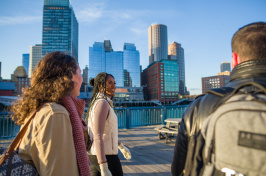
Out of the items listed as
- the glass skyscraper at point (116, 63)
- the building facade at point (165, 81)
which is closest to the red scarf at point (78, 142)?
Result: the building facade at point (165, 81)

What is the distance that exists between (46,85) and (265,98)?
1558 mm

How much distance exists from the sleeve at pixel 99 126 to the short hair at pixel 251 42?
1.56m

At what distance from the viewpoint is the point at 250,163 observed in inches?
31.6

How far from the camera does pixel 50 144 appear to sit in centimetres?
116

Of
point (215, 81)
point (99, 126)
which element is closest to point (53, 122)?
point (99, 126)

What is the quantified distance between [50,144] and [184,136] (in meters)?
0.99

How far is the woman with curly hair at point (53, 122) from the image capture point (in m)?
1.17

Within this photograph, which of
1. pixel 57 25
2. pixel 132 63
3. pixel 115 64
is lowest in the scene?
pixel 115 64

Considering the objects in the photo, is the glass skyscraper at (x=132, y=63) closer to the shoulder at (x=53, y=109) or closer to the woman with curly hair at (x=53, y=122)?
the woman with curly hair at (x=53, y=122)

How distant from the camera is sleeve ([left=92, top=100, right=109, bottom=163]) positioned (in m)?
1.87

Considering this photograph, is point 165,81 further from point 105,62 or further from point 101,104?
point 101,104

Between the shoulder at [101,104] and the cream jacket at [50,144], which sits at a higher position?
the shoulder at [101,104]

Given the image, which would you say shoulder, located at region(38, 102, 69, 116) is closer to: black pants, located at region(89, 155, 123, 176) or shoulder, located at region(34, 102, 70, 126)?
shoulder, located at region(34, 102, 70, 126)

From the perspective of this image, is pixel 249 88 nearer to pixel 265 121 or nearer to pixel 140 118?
pixel 265 121
